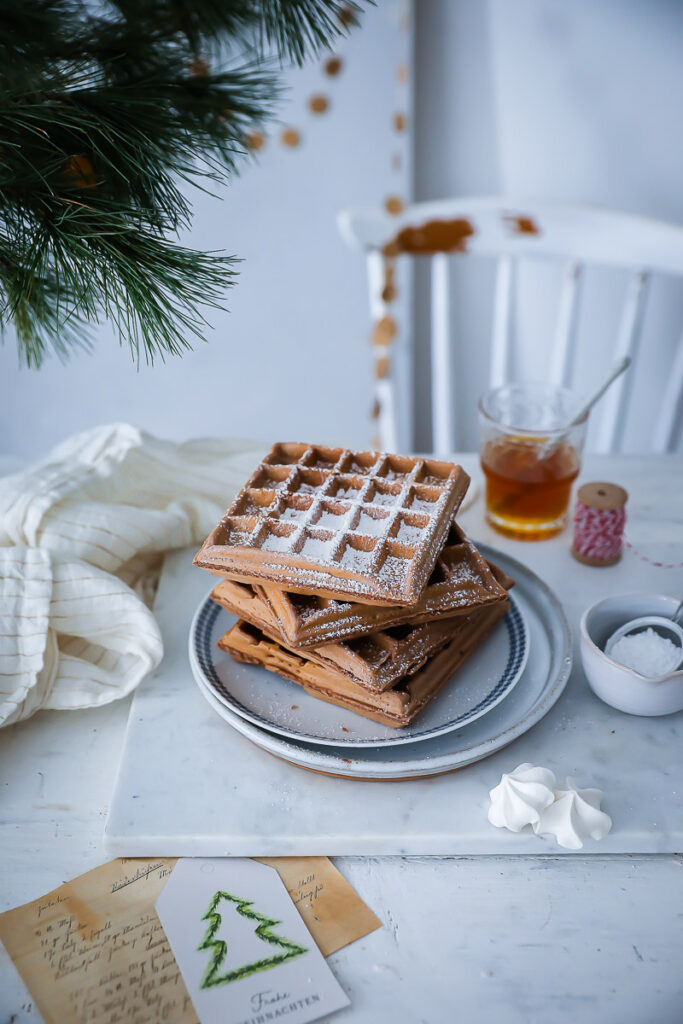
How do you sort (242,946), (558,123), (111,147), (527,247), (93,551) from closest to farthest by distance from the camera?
(242,946), (111,147), (93,551), (527,247), (558,123)

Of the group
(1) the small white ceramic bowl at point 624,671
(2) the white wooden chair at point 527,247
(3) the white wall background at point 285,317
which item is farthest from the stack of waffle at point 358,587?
(3) the white wall background at point 285,317

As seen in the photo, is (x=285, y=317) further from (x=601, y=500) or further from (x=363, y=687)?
(x=363, y=687)

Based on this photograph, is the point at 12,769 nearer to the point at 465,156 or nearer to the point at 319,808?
the point at 319,808

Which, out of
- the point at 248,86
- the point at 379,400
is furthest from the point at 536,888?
the point at 379,400

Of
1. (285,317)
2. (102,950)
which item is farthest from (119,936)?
(285,317)

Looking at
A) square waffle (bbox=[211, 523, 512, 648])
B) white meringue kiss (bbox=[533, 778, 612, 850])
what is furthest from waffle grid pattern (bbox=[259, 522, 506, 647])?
white meringue kiss (bbox=[533, 778, 612, 850])

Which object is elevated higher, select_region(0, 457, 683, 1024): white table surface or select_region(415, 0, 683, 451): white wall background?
select_region(415, 0, 683, 451): white wall background

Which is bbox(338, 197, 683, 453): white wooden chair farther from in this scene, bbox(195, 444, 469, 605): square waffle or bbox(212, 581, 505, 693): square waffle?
bbox(212, 581, 505, 693): square waffle

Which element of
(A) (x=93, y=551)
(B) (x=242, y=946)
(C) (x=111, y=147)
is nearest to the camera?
(B) (x=242, y=946)

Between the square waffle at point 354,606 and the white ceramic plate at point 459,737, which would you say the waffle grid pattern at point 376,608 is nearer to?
the square waffle at point 354,606
